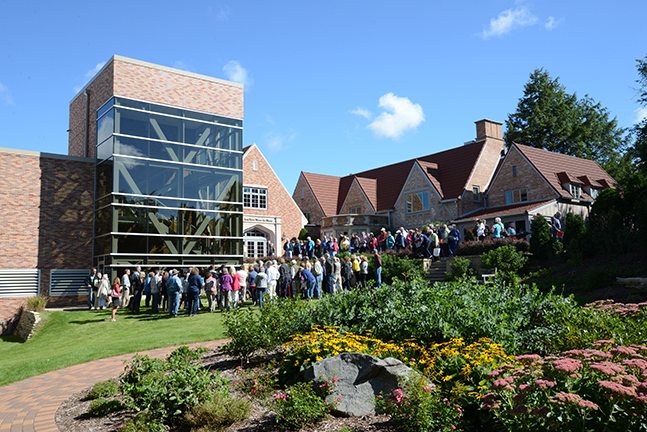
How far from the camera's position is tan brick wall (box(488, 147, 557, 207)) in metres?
32.8

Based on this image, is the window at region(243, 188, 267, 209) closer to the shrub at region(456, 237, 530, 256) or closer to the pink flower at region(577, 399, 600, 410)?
the shrub at region(456, 237, 530, 256)

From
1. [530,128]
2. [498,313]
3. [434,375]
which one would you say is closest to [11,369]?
[434,375]

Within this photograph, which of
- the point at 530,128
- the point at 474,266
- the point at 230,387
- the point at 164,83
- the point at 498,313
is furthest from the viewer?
the point at 530,128

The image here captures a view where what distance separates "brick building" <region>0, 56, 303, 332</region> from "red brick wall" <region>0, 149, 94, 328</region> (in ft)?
0.15

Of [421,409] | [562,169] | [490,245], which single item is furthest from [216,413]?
[562,169]

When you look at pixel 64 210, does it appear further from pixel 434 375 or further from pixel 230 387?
pixel 434 375

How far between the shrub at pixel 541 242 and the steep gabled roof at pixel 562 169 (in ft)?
40.4

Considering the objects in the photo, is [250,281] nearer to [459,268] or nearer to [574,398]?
[459,268]

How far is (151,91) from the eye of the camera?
25.6 meters

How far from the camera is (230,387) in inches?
291

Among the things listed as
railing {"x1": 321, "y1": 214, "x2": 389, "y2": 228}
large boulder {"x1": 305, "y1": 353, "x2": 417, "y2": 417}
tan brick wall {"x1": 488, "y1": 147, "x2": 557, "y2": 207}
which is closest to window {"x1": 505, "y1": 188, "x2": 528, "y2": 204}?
tan brick wall {"x1": 488, "y1": 147, "x2": 557, "y2": 207}

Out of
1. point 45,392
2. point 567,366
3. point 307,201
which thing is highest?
point 307,201

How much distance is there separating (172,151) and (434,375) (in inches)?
887

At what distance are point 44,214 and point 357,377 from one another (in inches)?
903
